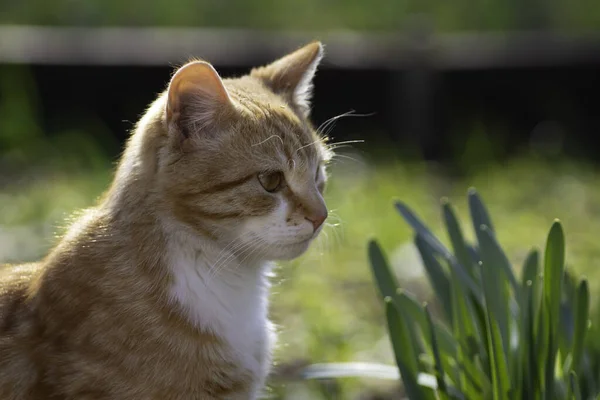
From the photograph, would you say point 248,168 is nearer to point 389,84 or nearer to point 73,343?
point 73,343

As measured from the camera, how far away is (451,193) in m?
4.23

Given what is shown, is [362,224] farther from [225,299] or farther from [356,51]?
[225,299]

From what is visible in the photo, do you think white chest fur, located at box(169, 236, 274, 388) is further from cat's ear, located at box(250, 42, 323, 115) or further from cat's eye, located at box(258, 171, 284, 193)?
cat's ear, located at box(250, 42, 323, 115)

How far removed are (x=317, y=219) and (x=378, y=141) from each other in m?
2.81

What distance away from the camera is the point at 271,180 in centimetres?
201

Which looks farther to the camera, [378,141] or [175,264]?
[378,141]

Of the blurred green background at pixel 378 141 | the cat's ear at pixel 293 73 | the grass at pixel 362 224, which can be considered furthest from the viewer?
the blurred green background at pixel 378 141

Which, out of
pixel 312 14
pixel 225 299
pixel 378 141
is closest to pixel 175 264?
pixel 225 299

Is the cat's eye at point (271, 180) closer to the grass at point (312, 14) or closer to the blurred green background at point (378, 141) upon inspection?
the blurred green background at point (378, 141)

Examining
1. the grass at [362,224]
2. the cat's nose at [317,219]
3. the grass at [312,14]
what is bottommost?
the grass at [362,224]

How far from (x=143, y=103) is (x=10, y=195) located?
949mm

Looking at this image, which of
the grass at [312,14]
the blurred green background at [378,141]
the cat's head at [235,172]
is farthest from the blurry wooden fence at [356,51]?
the cat's head at [235,172]

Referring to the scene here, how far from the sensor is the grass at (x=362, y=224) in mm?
2893

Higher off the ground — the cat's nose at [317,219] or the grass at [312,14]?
the grass at [312,14]
